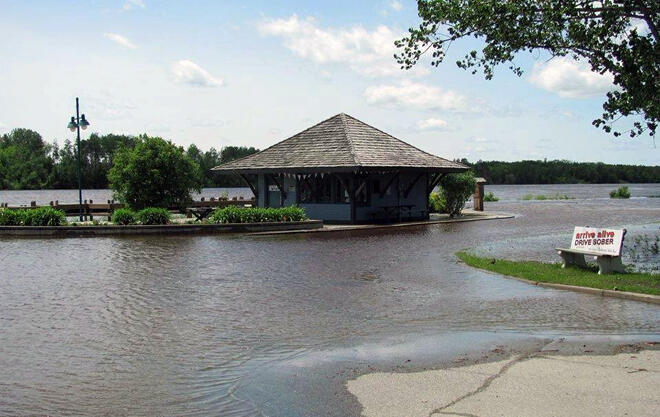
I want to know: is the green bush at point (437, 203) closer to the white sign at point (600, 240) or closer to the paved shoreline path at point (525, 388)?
the white sign at point (600, 240)

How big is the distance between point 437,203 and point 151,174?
679 inches

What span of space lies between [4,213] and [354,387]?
25.9 m

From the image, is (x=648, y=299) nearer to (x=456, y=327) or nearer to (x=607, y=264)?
(x=607, y=264)

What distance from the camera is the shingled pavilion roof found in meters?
31.1

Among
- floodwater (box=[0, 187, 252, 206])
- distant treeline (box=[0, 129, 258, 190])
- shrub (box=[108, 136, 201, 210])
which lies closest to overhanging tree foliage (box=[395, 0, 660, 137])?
shrub (box=[108, 136, 201, 210])

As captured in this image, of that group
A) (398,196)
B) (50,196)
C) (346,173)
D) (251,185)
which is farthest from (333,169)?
(50,196)

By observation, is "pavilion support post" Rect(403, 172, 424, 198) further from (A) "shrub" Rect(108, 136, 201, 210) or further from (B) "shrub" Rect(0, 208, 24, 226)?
(B) "shrub" Rect(0, 208, 24, 226)

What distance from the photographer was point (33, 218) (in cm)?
2744

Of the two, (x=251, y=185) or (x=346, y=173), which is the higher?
(x=346, y=173)

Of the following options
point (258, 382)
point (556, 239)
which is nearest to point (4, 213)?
point (556, 239)

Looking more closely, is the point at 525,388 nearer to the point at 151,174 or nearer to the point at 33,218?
the point at 33,218

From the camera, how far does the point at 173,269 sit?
16.2 metres

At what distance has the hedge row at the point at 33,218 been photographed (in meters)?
27.4

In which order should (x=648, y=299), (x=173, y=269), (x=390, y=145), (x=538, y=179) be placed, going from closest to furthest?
(x=648, y=299) < (x=173, y=269) < (x=390, y=145) < (x=538, y=179)
